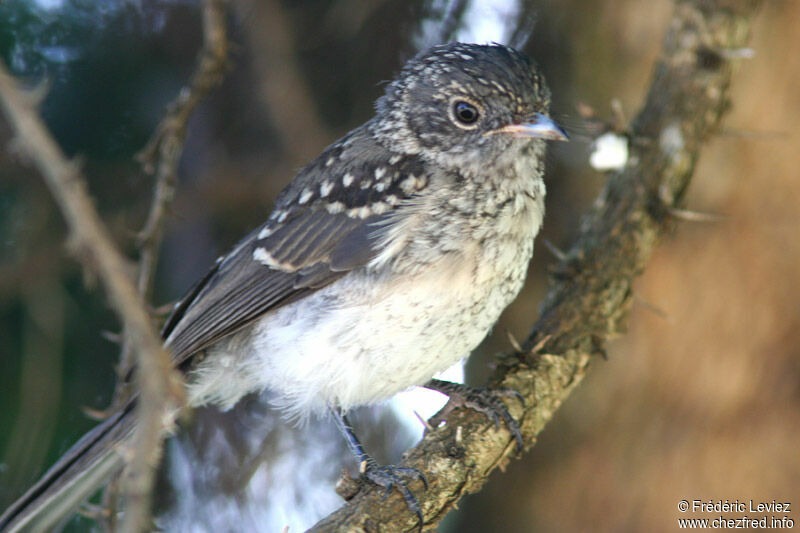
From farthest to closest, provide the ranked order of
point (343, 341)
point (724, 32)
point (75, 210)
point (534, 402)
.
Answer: point (724, 32) < point (534, 402) < point (343, 341) < point (75, 210)

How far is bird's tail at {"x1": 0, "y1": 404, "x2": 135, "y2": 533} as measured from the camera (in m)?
2.81

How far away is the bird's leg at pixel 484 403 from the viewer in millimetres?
2990

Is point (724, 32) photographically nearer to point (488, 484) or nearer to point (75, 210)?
point (488, 484)

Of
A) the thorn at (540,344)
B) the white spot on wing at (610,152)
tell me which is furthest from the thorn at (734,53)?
the thorn at (540,344)

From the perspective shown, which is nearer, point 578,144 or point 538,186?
point 538,186

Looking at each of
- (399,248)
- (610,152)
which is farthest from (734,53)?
(399,248)

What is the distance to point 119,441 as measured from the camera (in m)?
3.05

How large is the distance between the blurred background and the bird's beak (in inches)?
23.9

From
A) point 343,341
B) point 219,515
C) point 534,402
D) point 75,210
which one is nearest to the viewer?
point 75,210

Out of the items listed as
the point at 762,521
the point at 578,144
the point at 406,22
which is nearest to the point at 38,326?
the point at 406,22

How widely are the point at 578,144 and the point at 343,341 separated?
2.27 metres

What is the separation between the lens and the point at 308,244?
10.5 feet

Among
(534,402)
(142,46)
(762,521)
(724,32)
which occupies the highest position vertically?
(142,46)

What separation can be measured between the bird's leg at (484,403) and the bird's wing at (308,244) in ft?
2.34
